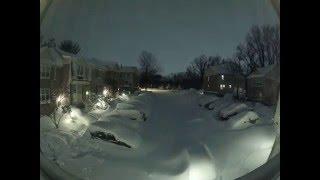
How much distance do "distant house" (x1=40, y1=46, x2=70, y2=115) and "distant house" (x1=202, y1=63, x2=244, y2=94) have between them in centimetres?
58

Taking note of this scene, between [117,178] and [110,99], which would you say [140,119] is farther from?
[117,178]

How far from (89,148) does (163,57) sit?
0.48 meters

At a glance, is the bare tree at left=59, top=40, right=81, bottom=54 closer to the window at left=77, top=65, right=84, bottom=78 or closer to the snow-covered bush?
the window at left=77, top=65, right=84, bottom=78

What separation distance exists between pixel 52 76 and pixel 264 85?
896 mm

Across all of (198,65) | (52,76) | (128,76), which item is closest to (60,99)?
(52,76)

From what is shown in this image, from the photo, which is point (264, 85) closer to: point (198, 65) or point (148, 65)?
point (198, 65)

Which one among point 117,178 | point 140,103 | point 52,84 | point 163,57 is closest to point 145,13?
point 163,57

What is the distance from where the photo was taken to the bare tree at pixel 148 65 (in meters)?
1.79

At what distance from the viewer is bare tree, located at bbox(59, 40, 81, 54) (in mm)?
1830

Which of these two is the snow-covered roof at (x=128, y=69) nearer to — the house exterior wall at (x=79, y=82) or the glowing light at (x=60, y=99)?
the house exterior wall at (x=79, y=82)

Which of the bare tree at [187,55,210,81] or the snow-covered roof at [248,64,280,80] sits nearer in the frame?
the bare tree at [187,55,210,81]

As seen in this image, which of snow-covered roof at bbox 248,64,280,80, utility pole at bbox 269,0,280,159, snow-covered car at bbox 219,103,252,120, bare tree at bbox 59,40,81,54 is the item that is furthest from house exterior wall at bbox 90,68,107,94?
utility pole at bbox 269,0,280,159

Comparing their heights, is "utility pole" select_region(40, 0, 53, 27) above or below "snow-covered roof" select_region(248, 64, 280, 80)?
above

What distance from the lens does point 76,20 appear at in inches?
72.2
